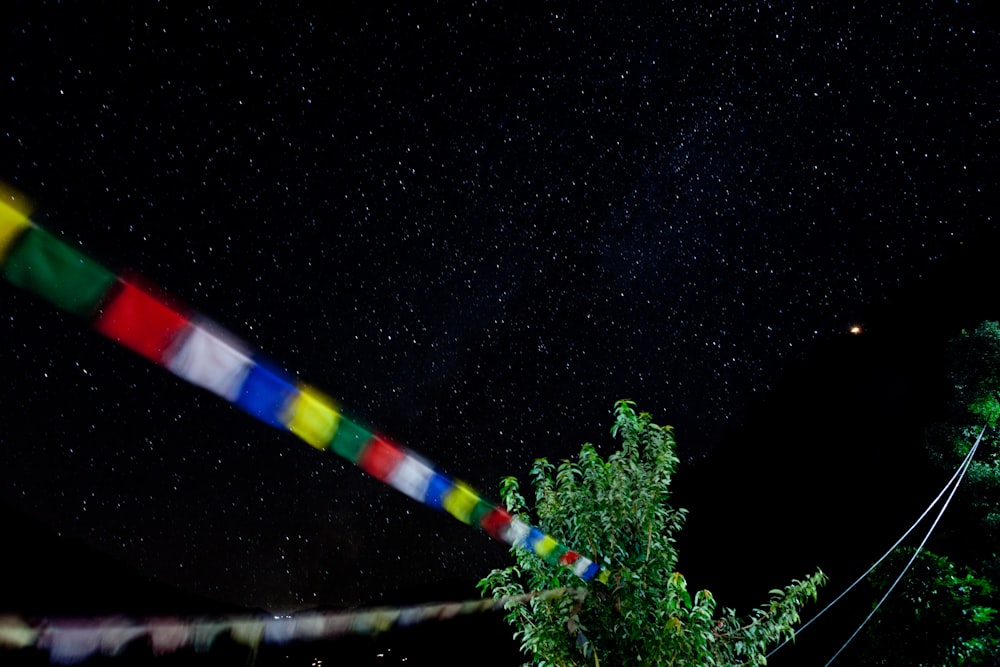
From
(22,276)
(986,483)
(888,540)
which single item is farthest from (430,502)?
(888,540)

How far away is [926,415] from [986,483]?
7.72m

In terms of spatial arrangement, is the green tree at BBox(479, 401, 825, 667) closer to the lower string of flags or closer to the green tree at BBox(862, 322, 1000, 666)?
the lower string of flags

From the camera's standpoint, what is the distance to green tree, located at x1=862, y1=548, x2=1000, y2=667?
6234 millimetres

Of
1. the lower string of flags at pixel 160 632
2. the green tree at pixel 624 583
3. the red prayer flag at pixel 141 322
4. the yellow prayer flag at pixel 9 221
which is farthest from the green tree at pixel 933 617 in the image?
the yellow prayer flag at pixel 9 221

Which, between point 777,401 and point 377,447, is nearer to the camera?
point 377,447

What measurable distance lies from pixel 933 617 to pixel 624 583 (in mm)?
4735

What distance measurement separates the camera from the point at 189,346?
5.78 ft

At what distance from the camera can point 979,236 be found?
560 inches

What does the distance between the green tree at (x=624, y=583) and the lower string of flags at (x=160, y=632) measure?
2370mm

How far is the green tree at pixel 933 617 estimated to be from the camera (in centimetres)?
623

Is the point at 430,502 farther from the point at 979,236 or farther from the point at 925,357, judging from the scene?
the point at 979,236

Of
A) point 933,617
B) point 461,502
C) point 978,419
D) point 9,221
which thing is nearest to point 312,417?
point 9,221

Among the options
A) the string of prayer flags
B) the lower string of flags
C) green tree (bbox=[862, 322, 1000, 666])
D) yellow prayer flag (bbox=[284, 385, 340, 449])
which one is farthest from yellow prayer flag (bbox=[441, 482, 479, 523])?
green tree (bbox=[862, 322, 1000, 666])

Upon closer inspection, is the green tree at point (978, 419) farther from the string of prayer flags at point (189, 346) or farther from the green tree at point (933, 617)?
the string of prayer flags at point (189, 346)
